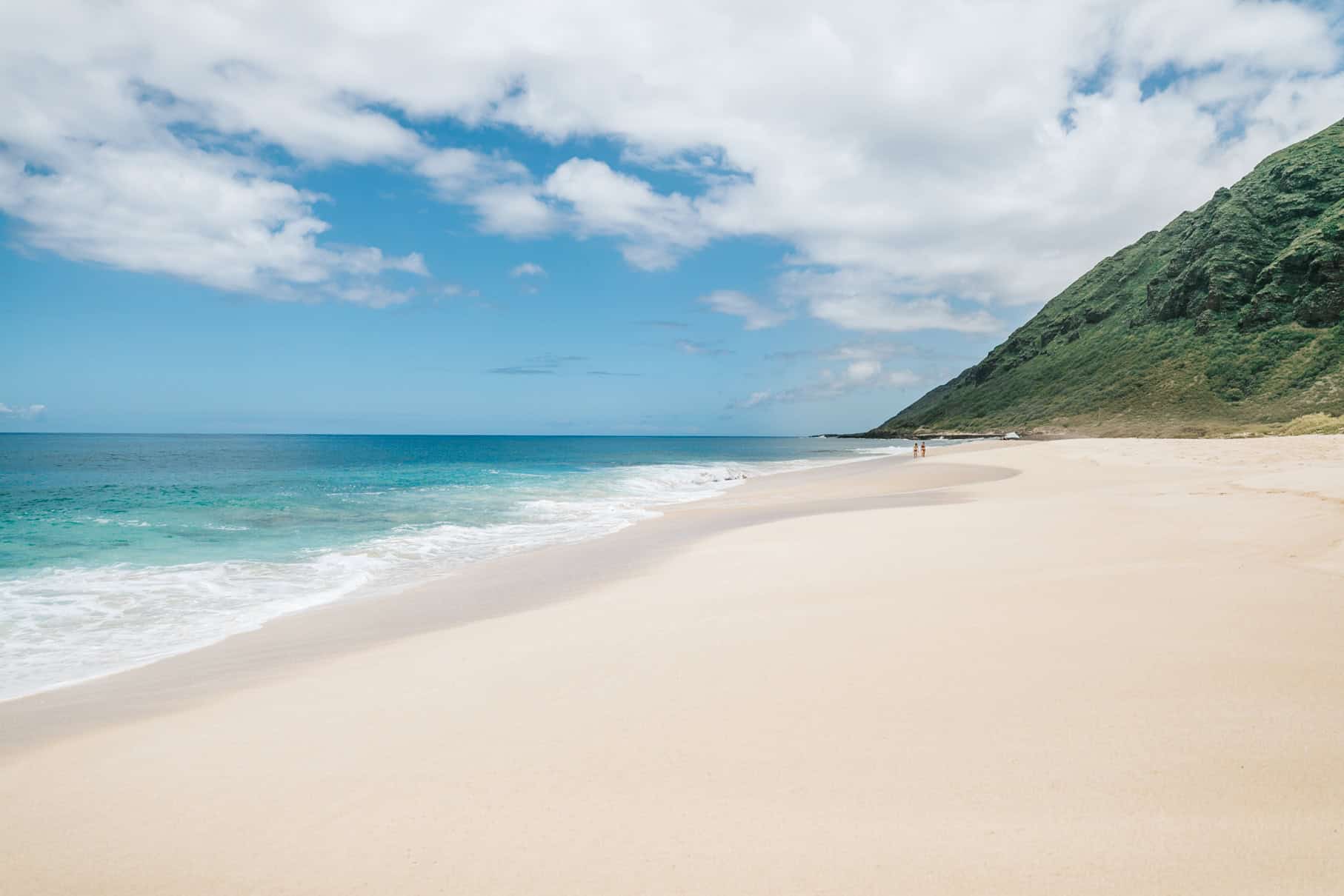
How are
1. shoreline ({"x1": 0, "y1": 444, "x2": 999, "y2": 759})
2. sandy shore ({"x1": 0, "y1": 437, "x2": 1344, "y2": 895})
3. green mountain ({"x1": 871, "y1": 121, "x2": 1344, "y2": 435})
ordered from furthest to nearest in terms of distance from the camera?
1. green mountain ({"x1": 871, "y1": 121, "x2": 1344, "y2": 435})
2. shoreline ({"x1": 0, "y1": 444, "x2": 999, "y2": 759})
3. sandy shore ({"x1": 0, "y1": 437, "x2": 1344, "y2": 895})

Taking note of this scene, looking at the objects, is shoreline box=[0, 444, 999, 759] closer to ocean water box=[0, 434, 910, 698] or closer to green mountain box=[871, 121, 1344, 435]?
ocean water box=[0, 434, 910, 698]

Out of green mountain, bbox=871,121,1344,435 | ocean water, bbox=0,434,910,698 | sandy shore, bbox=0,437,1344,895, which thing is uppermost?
green mountain, bbox=871,121,1344,435

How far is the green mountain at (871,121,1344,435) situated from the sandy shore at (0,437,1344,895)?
4809 cm

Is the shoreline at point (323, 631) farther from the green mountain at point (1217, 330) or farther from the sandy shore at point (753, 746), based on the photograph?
the green mountain at point (1217, 330)

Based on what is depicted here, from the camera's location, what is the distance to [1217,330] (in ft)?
254

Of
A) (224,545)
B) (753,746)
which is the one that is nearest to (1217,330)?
(224,545)

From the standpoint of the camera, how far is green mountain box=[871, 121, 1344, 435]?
6500 cm

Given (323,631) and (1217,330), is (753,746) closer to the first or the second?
(323,631)

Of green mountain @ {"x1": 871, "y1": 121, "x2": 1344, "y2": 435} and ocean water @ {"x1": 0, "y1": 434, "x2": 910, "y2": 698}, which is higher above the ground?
green mountain @ {"x1": 871, "y1": 121, "x2": 1344, "y2": 435}

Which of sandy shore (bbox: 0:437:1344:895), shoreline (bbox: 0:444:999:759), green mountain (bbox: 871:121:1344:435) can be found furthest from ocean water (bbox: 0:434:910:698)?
green mountain (bbox: 871:121:1344:435)

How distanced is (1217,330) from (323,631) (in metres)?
98.3

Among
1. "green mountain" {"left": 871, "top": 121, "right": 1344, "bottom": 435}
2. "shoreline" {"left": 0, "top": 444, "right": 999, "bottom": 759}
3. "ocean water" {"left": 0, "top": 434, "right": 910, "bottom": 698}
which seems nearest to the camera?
"shoreline" {"left": 0, "top": 444, "right": 999, "bottom": 759}

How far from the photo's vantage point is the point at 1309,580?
18.8 feet

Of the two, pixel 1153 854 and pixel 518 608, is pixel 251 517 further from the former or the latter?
pixel 1153 854
